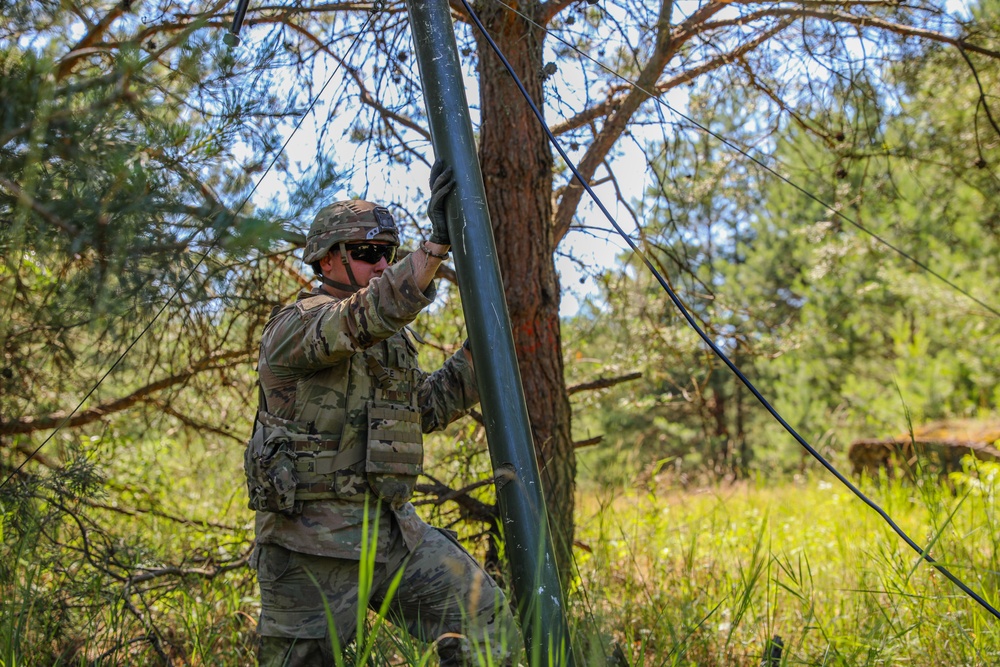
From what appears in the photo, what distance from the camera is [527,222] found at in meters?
3.55

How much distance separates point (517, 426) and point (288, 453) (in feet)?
3.01

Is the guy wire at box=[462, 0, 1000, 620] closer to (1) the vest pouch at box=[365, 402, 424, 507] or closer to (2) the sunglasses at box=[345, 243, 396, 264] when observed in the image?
(2) the sunglasses at box=[345, 243, 396, 264]

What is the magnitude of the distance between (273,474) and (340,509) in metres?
0.26

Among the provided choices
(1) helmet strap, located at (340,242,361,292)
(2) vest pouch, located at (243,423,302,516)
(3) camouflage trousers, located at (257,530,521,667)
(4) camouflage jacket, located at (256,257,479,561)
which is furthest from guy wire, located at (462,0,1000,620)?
(2) vest pouch, located at (243,423,302,516)

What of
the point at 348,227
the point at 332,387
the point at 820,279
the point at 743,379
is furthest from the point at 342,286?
the point at 820,279

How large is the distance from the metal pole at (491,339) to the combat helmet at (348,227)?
664 mm

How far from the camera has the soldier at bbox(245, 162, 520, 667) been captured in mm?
2574

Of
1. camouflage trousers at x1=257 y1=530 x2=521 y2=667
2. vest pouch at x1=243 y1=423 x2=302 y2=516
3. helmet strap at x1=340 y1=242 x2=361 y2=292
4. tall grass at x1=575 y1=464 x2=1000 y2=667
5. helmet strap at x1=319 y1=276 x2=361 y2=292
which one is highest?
helmet strap at x1=340 y1=242 x2=361 y2=292

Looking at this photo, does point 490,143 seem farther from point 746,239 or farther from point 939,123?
point 746,239

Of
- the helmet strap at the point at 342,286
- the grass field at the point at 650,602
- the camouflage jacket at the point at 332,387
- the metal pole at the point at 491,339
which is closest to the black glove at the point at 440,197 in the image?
the metal pole at the point at 491,339

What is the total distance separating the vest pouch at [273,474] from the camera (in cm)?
258

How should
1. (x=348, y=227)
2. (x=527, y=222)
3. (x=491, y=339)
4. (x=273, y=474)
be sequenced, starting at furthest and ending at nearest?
(x=527, y=222) < (x=348, y=227) < (x=273, y=474) < (x=491, y=339)

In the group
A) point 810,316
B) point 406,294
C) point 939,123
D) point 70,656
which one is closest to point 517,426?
point 406,294

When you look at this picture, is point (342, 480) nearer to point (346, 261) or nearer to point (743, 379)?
point (346, 261)
